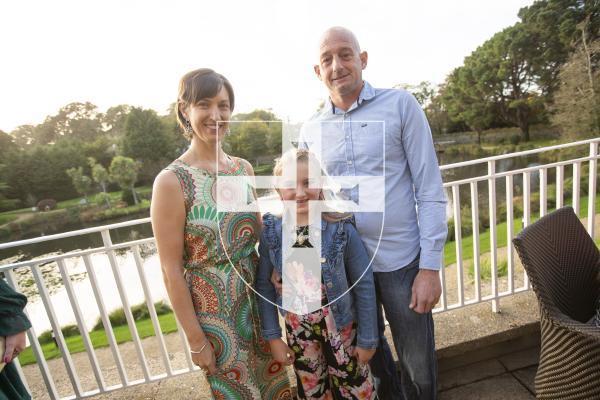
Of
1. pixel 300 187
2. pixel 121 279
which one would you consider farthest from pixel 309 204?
pixel 121 279

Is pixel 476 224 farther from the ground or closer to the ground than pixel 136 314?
farther from the ground

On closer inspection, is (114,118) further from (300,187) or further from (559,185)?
(300,187)

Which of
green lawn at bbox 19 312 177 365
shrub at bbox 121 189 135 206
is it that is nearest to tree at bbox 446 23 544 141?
shrub at bbox 121 189 135 206

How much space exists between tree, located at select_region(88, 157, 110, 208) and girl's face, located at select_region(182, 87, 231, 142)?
28.4 m

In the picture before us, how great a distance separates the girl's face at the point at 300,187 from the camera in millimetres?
1038

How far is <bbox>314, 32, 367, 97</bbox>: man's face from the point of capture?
1208 mm

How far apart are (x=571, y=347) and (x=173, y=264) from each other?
4.14 ft

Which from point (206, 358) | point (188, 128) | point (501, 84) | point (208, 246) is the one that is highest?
point (501, 84)

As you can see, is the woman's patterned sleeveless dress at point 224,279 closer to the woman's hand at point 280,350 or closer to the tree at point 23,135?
the woman's hand at point 280,350

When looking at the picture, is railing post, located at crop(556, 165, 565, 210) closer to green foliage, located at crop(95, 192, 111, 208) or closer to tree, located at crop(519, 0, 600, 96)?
tree, located at crop(519, 0, 600, 96)

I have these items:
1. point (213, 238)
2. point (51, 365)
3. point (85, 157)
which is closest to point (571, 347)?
point (213, 238)

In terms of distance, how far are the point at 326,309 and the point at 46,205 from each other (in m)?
29.7

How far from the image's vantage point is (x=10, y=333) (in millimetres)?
1178

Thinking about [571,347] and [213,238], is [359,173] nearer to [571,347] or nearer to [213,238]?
[213,238]
